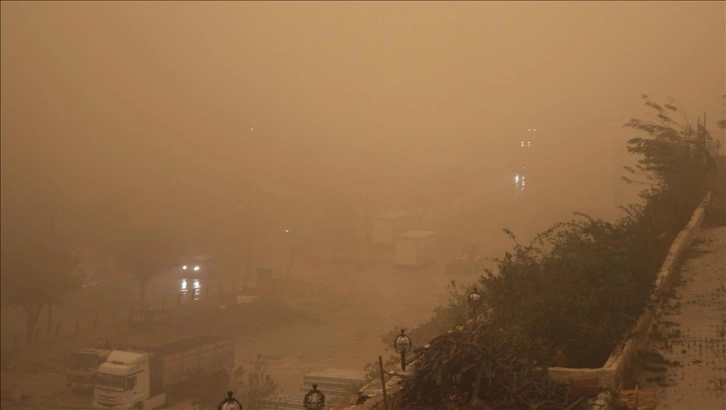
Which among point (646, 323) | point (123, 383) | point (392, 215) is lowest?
point (123, 383)

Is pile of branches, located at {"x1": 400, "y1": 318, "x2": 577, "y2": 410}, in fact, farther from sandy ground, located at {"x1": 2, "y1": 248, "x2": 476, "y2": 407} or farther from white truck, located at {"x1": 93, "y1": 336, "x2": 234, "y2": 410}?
white truck, located at {"x1": 93, "y1": 336, "x2": 234, "y2": 410}

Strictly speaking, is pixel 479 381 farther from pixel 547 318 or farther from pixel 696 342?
pixel 696 342

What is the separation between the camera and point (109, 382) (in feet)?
40.9

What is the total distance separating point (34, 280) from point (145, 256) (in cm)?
477

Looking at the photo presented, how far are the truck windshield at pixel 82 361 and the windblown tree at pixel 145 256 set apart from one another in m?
10.2

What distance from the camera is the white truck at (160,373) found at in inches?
488

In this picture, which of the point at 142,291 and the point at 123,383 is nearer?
the point at 123,383

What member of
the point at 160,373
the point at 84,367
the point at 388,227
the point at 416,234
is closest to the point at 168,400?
the point at 160,373

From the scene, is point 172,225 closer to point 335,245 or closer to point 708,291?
point 335,245

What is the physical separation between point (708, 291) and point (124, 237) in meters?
25.4

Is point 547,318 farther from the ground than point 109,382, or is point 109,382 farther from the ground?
point 547,318

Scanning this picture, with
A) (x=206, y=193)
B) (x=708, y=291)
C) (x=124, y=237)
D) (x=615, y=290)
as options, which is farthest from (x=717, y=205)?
(x=206, y=193)

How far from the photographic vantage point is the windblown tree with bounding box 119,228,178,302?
25.4 metres

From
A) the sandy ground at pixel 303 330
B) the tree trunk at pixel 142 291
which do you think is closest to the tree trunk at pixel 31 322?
the sandy ground at pixel 303 330
